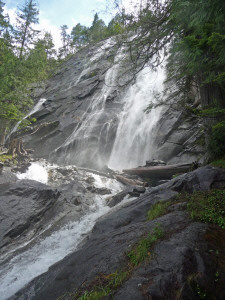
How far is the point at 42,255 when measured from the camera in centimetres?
579

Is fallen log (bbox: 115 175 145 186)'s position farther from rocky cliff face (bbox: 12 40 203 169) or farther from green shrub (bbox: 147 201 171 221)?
green shrub (bbox: 147 201 171 221)

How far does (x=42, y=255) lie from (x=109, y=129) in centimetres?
1467

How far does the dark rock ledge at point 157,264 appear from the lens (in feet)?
7.89

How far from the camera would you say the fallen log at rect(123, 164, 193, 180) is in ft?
34.2

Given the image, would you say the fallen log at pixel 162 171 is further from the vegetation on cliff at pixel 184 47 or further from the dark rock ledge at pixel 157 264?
the dark rock ledge at pixel 157 264

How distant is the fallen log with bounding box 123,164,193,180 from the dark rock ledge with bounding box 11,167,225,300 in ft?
16.8

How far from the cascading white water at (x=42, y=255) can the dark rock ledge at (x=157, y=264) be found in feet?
1.94

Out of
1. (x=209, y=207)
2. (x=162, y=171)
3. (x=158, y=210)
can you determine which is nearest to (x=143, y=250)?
(x=209, y=207)

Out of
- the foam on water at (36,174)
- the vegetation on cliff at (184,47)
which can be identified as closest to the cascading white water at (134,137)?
the vegetation on cliff at (184,47)

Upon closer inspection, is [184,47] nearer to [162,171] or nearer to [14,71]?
[162,171]

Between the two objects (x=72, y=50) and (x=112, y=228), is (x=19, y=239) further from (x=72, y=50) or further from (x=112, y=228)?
(x=72, y=50)

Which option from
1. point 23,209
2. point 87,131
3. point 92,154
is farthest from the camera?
point 87,131

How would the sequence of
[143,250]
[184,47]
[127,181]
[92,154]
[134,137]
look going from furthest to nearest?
[92,154] < [134,137] < [127,181] < [184,47] < [143,250]

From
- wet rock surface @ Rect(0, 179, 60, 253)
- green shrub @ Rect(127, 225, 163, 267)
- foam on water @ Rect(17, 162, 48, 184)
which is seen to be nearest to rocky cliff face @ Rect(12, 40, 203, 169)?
foam on water @ Rect(17, 162, 48, 184)
